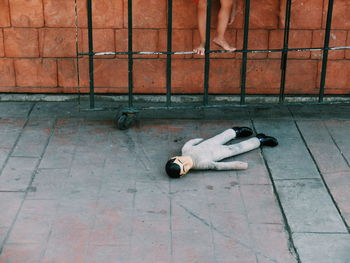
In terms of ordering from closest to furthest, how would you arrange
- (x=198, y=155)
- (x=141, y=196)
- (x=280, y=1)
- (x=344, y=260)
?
(x=344, y=260)
(x=141, y=196)
(x=198, y=155)
(x=280, y=1)

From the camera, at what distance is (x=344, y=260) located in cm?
342

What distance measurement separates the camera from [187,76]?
5.90 meters

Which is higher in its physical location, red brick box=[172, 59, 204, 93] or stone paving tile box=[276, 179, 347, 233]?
red brick box=[172, 59, 204, 93]

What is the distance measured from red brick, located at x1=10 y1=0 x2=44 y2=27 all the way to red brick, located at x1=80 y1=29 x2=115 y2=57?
443mm

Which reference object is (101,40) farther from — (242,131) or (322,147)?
(322,147)

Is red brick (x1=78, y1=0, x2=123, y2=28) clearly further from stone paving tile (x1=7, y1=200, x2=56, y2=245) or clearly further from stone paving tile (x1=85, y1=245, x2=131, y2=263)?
stone paving tile (x1=85, y1=245, x2=131, y2=263)

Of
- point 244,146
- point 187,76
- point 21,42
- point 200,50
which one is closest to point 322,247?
point 244,146

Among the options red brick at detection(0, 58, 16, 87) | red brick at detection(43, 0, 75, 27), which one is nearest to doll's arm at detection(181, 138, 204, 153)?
red brick at detection(43, 0, 75, 27)

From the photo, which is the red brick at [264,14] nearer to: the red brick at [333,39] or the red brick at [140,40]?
the red brick at [333,39]

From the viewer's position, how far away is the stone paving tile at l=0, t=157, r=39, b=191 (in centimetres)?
424

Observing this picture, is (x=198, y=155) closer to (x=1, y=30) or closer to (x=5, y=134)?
Result: (x=5, y=134)

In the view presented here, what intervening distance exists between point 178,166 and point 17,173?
1219 millimetres

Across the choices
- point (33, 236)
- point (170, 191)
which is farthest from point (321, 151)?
point (33, 236)

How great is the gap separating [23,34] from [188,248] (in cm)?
315
